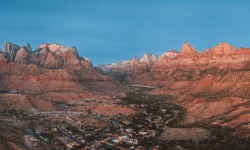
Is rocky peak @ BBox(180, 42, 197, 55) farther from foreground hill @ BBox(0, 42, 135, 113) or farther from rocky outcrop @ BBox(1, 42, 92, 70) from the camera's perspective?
rocky outcrop @ BBox(1, 42, 92, 70)

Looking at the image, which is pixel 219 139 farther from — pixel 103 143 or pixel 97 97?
pixel 97 97

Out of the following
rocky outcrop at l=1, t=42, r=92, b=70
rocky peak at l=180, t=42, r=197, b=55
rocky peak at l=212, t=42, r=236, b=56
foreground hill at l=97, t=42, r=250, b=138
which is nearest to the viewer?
foreground hill at l=97, t=42, r=250, b=138

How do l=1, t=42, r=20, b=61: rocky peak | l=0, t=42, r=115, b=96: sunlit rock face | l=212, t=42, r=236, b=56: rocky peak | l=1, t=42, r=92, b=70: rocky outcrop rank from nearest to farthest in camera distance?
l=0, t=42, r=115, b=96: sunlit rock face < l=212, t=42, r=236, b=56: rocky peak < l=1, t=42, r=92, b=70: rocky outcrop < l=1, t=42, r=20, b=61: rocky peak

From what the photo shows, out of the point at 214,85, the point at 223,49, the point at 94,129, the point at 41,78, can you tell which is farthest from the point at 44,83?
the point at 223,49

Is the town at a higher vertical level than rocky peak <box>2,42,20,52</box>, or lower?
lower

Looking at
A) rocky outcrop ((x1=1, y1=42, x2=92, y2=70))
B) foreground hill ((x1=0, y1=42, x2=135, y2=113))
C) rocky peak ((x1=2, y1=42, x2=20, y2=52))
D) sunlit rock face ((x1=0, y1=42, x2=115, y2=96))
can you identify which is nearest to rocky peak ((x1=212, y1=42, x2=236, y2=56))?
foreground hill ((x1=0, y1=42, x2=135, y2=113))

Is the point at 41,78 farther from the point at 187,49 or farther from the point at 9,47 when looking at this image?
the point at 187,49

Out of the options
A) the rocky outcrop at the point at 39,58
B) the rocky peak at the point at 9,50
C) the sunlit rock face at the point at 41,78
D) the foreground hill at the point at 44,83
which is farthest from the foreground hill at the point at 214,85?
the rocky peak at the point at 9,50

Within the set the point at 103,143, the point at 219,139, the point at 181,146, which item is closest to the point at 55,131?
the point at 103,143
